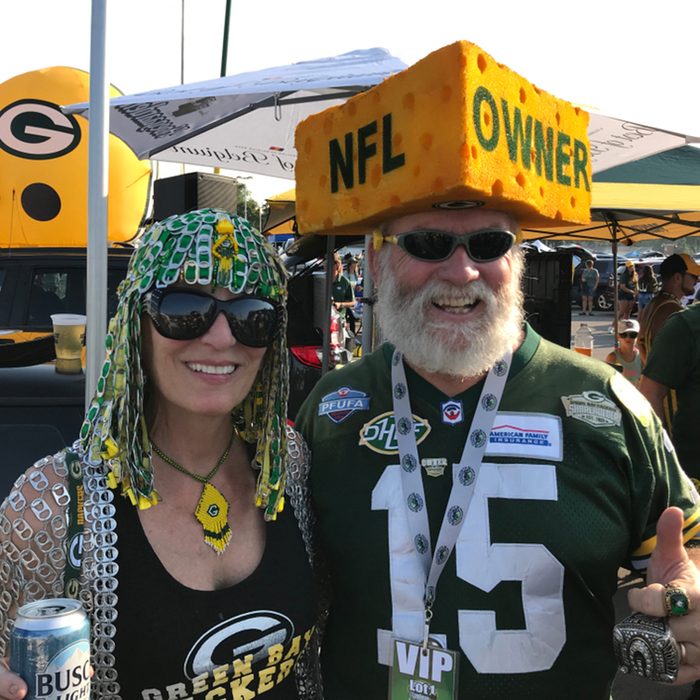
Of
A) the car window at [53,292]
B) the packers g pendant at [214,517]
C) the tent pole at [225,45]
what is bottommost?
the packers g pendant at [214,517]

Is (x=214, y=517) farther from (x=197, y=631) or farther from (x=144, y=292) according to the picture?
(x=144, y=292)

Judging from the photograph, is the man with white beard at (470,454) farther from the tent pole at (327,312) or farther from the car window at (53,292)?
the car window at (53,292)

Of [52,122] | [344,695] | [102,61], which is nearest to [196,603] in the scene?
[344,695]

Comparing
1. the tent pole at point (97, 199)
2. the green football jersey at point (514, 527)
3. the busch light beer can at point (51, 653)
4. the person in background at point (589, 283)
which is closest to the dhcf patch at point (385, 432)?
the green football jersey at point (514, 527)

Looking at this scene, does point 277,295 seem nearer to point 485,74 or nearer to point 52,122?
point 485,74

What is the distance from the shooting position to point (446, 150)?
1646 millimetres

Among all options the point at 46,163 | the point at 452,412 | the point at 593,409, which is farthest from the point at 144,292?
the point at 46,163

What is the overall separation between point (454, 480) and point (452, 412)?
0.65ft

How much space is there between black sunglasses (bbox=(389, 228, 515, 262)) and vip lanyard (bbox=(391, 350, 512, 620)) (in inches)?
10.9

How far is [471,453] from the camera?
68.2 inches

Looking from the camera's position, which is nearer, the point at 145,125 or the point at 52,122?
the point at 145,125

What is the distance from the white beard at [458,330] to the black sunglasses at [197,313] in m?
0.46

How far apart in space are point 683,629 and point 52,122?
255 inches

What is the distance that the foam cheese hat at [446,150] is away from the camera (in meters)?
1.64
